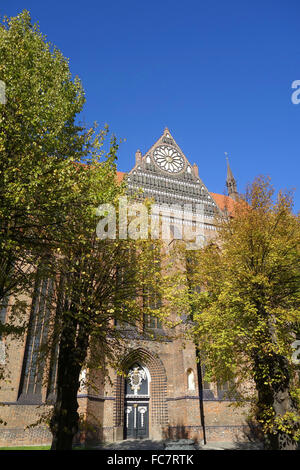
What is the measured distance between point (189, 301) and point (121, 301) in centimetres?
404

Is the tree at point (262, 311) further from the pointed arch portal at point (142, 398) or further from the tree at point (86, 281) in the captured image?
the pointed arch portal at point (142, 398)

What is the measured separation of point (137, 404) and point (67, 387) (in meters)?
12.8

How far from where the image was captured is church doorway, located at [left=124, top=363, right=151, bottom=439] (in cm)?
1934

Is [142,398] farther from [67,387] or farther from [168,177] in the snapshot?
[168,177]

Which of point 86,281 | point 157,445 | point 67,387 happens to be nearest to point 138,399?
point 157,445

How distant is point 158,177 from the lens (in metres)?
27.2

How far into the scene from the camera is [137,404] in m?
20.1

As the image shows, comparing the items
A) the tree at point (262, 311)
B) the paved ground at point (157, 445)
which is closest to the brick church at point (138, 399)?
the paved ground at point (157, 445)

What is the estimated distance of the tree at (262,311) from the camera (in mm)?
10484

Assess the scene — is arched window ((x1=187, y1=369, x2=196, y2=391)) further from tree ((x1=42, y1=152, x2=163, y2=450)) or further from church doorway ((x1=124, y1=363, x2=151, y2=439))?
tree ((x1=42, y1=152, x2=163, y2=450))

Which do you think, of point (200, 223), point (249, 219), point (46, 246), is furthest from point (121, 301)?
point (200, 223)

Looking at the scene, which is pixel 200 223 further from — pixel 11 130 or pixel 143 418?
pixel 11 130

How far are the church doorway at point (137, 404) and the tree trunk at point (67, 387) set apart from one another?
411 inches

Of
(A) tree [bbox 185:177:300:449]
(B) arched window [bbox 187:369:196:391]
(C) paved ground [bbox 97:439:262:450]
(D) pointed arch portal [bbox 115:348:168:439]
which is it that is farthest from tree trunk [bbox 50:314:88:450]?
(B) arched window [bbox 187:369:196:391]
